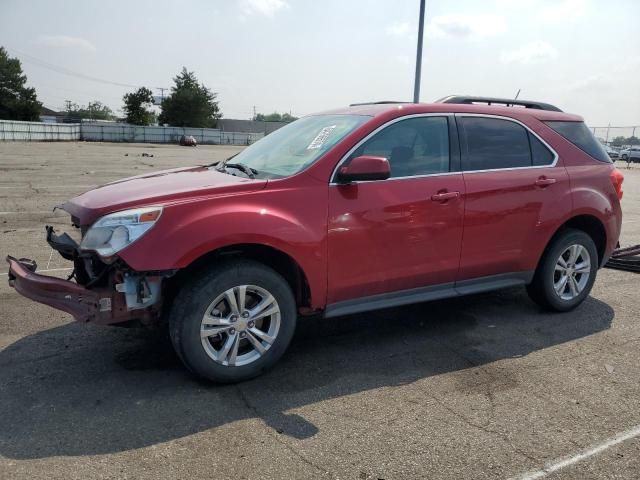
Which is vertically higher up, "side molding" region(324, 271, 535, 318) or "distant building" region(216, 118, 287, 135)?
"distant building" region(216, 118, 287, 135)

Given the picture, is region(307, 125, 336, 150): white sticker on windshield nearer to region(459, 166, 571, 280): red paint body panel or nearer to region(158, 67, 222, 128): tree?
region(459, 166, 571, 280): red paint body panel

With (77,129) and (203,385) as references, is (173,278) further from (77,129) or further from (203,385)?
(77,129)

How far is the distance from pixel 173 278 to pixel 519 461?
233 cm

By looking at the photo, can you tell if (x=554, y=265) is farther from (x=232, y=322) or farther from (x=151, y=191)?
(x=151, y=191)

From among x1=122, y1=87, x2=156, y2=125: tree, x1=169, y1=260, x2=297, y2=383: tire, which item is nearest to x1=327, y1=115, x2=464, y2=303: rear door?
x1=169, y1=260, x2=297, y2=383: tire

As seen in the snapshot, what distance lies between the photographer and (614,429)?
3.19 meters

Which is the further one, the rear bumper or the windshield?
the windshield

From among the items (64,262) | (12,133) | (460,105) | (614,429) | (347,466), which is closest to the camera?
(347,466)

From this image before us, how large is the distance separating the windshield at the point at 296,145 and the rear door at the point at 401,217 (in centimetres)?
26

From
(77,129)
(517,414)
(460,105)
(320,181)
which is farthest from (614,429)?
(77,129)

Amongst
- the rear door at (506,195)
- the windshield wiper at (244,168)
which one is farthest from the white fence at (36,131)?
the rear door at (506,195)

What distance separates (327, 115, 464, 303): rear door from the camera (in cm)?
388

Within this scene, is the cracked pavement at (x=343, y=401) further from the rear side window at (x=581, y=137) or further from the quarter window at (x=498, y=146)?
the rear side window at (x=581, y=137)

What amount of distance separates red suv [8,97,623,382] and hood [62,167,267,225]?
0.6 inches
